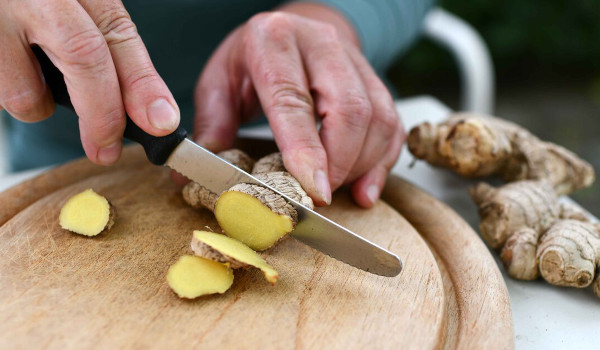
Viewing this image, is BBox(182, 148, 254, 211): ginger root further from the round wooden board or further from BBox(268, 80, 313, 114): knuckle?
BBox(268, 80, 313, 114): knuckle

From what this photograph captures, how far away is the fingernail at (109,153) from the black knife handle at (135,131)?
1.8 inches

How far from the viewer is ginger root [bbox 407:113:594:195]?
1.39m

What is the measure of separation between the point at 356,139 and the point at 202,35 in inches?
36.0

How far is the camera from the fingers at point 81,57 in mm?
990

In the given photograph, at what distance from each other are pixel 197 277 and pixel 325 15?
3.55ft

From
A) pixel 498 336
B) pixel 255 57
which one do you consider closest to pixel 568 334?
pixel 498 336

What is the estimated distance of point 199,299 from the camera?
3.26 feet

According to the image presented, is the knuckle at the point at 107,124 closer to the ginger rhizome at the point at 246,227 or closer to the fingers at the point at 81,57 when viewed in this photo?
the fingers at the point at 81,57

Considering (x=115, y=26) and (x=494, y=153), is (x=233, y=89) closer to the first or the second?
(x=115, y=26)

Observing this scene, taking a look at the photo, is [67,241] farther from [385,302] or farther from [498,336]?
[498,336]

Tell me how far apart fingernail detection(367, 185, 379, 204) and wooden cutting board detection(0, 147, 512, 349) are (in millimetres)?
42

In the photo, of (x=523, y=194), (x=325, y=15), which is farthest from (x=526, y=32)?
(x=523, y=194)

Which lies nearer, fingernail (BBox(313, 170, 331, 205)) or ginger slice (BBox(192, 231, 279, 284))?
ginger slice (BBox(192, 231, 279, 284))

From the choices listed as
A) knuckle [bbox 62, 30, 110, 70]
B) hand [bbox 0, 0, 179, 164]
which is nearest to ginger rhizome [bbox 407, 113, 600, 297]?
hand [bbox 0, 0, 179, 164]
